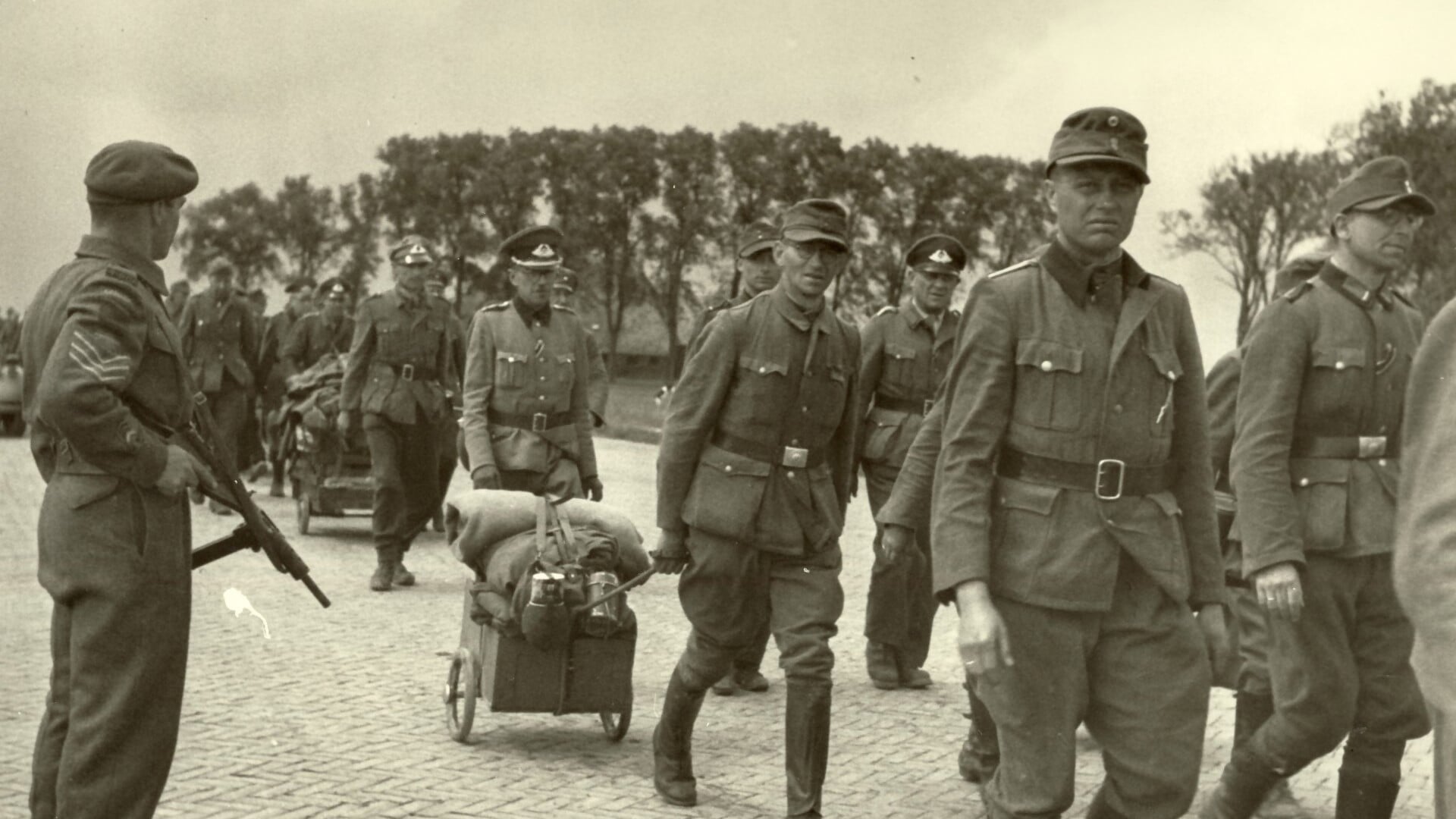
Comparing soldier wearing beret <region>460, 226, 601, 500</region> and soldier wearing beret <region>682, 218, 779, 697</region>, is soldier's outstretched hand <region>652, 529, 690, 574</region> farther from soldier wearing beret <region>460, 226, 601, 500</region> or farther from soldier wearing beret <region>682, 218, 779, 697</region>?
soldier wearing beret <region>460, 226, 601, 500</region>

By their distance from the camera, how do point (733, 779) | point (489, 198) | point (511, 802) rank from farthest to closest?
point (489, 198) → point (733, 779) → point (511, 802)

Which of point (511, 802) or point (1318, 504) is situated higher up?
point (1318, 504)

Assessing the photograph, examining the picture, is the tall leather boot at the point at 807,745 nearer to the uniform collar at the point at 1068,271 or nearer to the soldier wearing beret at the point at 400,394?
the uniform collar at the point at 1068,271

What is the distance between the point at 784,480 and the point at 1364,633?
209 centimetres

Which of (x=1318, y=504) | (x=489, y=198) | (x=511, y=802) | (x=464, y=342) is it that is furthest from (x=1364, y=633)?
(x=489, y=198)

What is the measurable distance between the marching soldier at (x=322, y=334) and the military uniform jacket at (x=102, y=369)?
42.4 feet

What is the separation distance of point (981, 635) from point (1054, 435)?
58cm

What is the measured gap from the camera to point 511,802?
696cm

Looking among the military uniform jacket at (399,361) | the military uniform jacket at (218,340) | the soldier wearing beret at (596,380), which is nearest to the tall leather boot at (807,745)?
the soldier wearing beret at (596,380)

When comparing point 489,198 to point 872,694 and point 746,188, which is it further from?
point 872,694

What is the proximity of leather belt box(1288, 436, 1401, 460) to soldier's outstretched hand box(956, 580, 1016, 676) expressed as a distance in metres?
1.81

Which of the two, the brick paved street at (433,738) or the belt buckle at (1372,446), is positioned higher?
the belt buckle at (1372,446)

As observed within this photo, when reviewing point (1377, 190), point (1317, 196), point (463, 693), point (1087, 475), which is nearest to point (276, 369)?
point (463, 693)

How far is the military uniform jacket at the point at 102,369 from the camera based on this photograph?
5121mm
